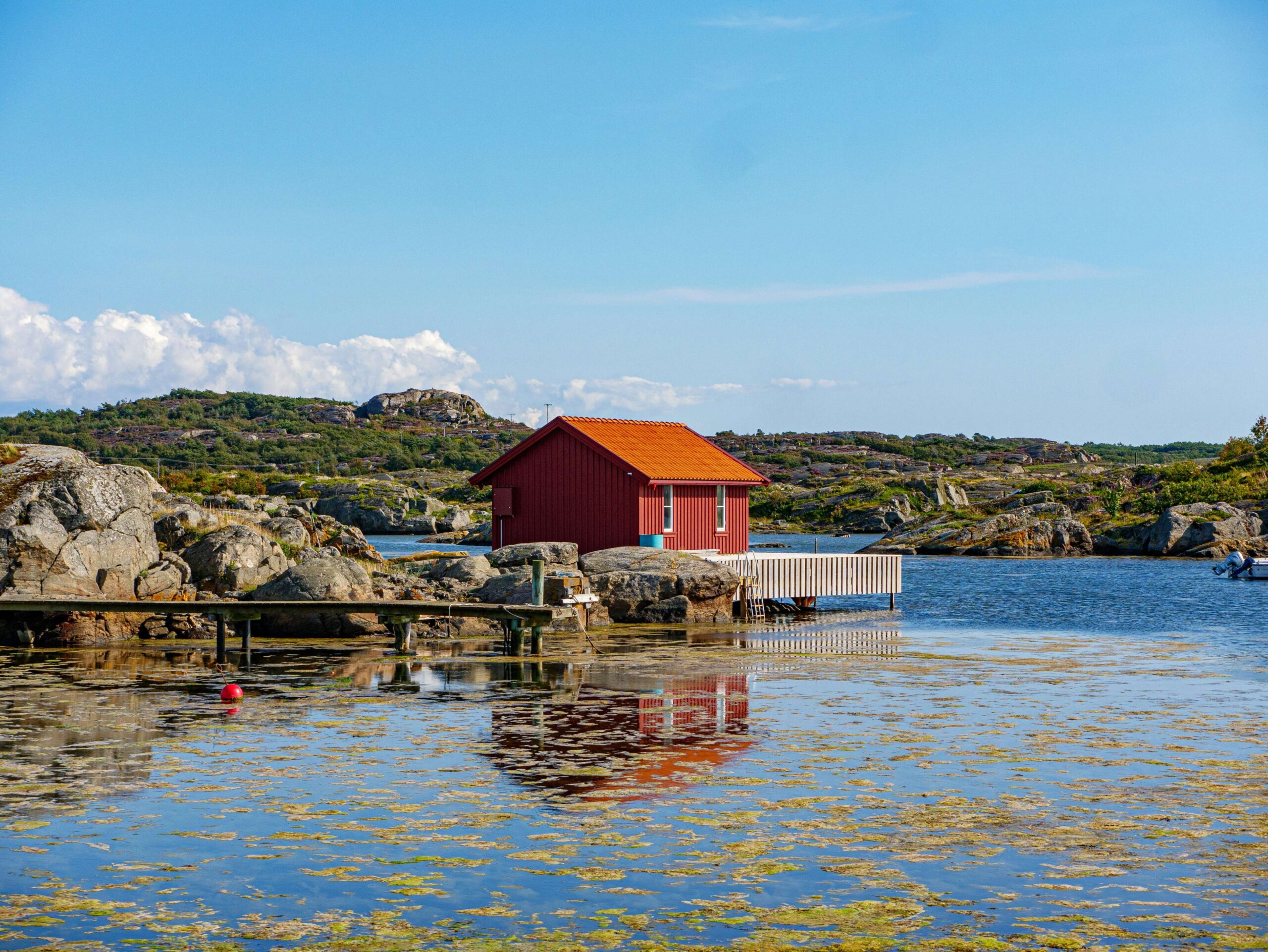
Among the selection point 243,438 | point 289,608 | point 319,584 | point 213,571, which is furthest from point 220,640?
point 243,438

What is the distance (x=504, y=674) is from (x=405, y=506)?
300ft

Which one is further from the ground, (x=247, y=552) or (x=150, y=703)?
(x=247, y=552)

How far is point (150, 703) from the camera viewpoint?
1756 centimetres

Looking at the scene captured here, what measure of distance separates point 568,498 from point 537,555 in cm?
418

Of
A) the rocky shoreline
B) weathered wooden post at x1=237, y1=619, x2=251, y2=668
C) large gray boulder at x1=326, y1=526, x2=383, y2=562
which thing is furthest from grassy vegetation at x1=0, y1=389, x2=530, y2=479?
weathered wooden post at x1=237, y1=619, x2=251, y2=668

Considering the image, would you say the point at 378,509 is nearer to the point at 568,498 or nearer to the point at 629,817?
the point at 568,498

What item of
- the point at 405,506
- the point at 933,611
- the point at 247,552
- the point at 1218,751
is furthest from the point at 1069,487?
the point at 1218,751

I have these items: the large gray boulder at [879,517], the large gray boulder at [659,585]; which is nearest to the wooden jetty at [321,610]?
the large gray boulder at [659,585]

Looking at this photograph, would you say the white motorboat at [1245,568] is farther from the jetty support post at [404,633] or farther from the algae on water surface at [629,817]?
the jetty support post at [404,633]

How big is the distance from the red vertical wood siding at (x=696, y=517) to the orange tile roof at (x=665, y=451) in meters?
0.41

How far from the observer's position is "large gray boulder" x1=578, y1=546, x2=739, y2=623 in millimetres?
32594

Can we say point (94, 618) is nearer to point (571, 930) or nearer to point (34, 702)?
point (34, 702)

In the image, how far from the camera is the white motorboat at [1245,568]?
59.9 metres

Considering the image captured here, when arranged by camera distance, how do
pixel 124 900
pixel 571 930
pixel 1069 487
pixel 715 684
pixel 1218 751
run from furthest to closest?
1. pixel 1069 487
2. pixel 715 684
3. pixel 1218 751
4. pixel 124 900
5. pixel 571 930
